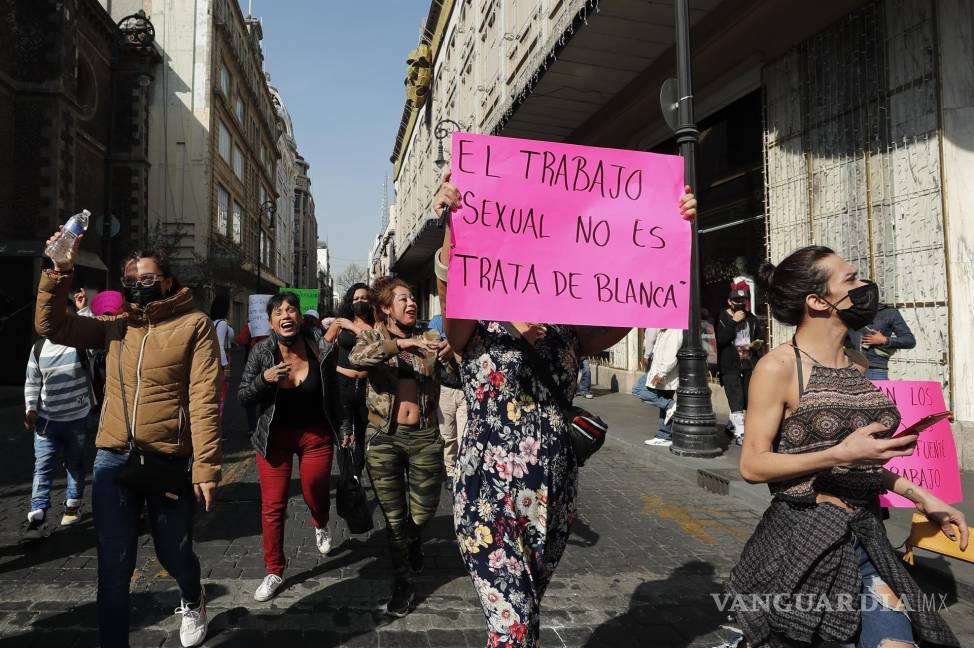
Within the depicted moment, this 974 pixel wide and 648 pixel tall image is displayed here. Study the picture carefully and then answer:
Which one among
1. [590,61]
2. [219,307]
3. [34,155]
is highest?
[34,155]

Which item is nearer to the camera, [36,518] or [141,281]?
[141,281]

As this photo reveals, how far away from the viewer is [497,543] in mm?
2170

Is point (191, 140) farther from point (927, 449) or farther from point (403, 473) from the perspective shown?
point (927, 449)

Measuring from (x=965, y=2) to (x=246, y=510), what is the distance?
8.76 m

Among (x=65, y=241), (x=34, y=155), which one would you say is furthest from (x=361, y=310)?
(x=34, y=155)

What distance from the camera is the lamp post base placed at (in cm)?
754

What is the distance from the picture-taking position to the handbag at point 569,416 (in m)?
2.27

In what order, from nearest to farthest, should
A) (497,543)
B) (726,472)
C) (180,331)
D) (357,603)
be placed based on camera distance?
(497,543)
(180,331)
(357,603)
(726,472)

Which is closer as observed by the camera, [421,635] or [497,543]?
[497,543]

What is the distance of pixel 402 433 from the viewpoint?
3.80 m

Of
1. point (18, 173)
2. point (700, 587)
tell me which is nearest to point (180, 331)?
point (700, 587)

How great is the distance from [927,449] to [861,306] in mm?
1750

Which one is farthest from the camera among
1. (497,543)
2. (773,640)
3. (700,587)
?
(700,587)

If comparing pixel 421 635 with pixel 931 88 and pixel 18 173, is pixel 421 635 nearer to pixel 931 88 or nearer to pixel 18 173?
pixel 931 88
